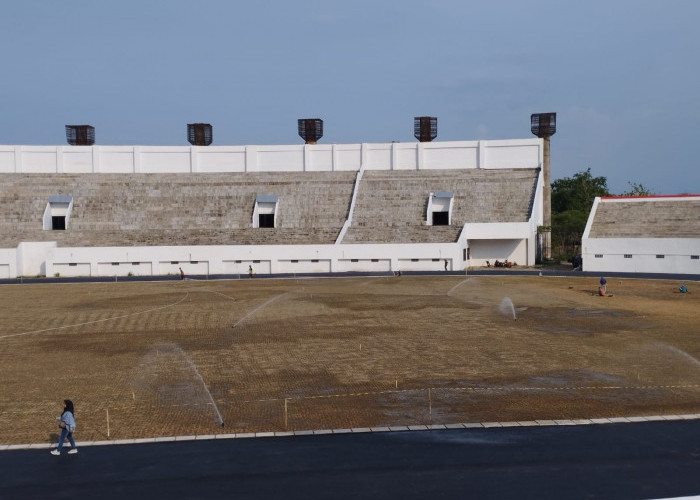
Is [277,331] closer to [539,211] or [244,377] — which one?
[244,377]

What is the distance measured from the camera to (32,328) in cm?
3909

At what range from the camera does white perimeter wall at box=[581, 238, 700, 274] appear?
216 ft

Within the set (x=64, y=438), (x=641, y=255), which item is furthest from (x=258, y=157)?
(x=64, y=438)

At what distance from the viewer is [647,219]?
71688 mm

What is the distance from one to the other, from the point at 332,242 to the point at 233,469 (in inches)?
2289

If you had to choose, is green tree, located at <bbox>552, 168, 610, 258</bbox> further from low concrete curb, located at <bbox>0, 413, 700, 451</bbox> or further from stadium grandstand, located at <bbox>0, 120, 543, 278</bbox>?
low concrete curb, located at <bbox>0, 413, 700, 451</bbox>

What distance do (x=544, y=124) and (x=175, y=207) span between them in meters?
50.3

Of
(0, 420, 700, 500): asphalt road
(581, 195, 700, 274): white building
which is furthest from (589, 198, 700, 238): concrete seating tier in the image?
(0, 420, 700, 500): asphalt road

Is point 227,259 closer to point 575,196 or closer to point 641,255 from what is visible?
point 641,255

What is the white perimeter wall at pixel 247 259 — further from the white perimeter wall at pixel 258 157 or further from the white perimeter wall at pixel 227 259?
the white perimeter wall at pixel 258 157

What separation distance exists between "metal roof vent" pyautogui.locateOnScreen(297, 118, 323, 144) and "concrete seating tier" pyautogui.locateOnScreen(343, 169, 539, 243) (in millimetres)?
10606

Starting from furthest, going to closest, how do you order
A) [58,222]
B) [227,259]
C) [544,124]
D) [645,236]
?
1. [544,124]
2. [58,222]
3. [227,259]
4. [645,236]

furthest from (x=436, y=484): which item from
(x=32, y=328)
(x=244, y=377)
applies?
(x=32, y=328)

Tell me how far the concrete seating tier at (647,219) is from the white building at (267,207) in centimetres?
825
